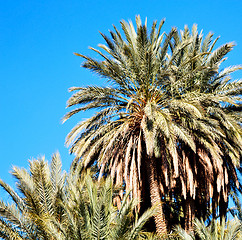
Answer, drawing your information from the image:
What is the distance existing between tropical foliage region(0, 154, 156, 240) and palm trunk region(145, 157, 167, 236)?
2.85m

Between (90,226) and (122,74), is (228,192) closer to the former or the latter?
(122,74)

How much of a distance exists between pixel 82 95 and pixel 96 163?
3.10m

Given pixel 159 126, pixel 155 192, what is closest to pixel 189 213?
pixel 155 192

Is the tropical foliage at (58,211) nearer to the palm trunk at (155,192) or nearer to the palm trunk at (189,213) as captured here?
the palm trunk at (155,192)

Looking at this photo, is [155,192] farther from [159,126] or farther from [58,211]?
[58,211]

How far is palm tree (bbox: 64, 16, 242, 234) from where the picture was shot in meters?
16.1

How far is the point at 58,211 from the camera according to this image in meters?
13.0

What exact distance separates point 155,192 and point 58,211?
4566 mm

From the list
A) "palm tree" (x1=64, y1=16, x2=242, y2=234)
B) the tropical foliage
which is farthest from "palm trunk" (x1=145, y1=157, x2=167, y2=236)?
the tropical foliage

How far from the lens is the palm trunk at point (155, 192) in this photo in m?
15.4

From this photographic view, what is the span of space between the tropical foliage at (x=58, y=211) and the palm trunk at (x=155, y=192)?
9.34 ft

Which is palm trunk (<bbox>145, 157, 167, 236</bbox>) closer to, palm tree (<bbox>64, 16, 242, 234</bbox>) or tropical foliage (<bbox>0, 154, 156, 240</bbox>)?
palm tree (<bbox>64, 16, 242, 234</bbox>)

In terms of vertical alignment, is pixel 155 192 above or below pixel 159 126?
below

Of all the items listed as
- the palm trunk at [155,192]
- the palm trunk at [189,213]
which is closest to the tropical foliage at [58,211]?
the palm trunk at [155,192]
